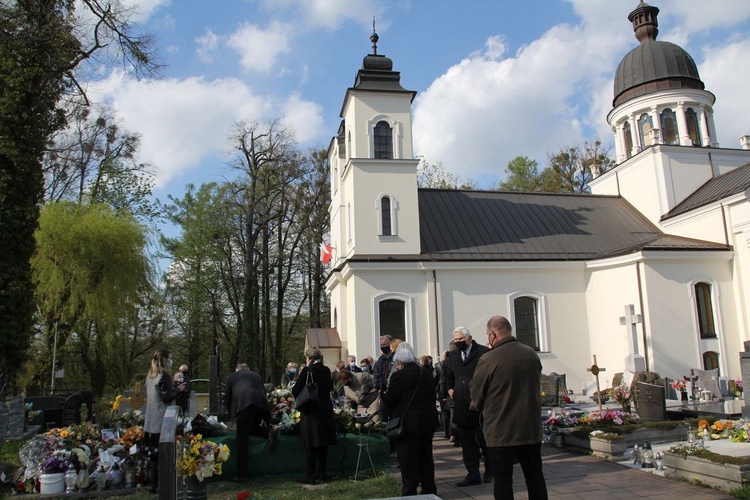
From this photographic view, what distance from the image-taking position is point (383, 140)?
2334 centimetres

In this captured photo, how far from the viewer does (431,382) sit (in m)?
7.04

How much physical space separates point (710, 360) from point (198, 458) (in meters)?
20.2

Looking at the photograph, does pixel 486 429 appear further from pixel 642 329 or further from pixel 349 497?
pixel 642 329

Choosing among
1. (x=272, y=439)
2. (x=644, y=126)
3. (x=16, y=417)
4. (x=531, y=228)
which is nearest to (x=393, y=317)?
(x=531, y=228)

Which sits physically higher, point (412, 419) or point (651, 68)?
point (651, 68)

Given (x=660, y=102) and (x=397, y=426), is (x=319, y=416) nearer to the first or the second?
(x=397, y=426)

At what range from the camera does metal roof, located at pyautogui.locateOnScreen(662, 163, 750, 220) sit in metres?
22.1

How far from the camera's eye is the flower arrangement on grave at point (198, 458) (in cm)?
646

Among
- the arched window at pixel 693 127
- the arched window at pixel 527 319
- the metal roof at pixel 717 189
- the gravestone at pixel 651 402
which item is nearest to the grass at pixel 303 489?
the gravestone at pixel 651 402

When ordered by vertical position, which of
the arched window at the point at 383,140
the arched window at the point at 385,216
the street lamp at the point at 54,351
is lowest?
the street lamp at the point at 54,351

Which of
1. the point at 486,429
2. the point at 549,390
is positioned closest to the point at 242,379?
the point at 486,429

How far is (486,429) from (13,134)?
14039mm

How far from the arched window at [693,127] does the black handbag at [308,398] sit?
25963 millimetres

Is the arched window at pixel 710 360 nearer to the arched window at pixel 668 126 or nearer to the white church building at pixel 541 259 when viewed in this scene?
the white church building at pixel 541 259
